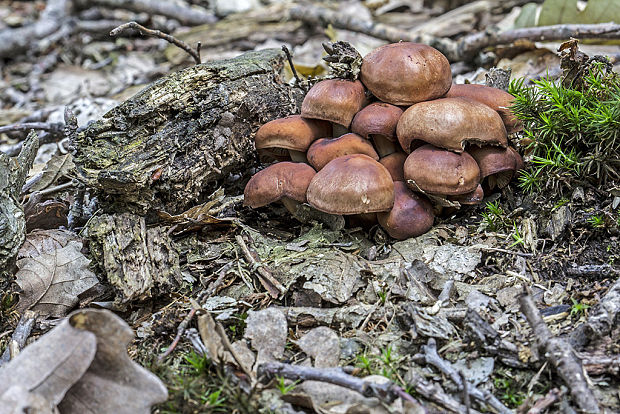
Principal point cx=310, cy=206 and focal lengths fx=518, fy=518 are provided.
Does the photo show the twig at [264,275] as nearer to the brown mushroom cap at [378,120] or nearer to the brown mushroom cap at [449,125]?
the brown mushroom cap at [378,120]

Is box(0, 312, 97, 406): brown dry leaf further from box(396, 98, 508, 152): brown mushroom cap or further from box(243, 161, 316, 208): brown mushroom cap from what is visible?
box(396, 98, 508, 152): brown mushroom cap

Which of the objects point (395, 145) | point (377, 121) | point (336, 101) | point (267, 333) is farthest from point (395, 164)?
point (267, 333)

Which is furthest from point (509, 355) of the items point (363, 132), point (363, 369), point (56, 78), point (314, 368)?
point (56, 78)

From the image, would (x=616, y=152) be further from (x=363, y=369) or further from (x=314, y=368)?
(x=314, y=368)

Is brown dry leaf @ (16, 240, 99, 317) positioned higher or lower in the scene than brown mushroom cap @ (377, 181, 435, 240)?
lower

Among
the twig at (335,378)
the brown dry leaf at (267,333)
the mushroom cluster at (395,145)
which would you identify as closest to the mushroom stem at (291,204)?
the mushroom cluster at (395,145)

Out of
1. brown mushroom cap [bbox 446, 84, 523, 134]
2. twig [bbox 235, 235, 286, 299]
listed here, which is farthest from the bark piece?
brown mushroom cap [bbox 446, 84, 523, 134]

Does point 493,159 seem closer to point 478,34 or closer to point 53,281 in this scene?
point 53,281
